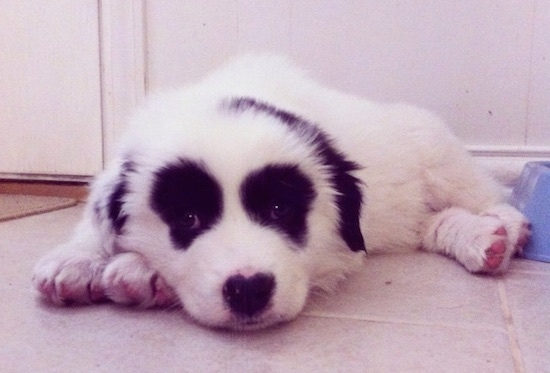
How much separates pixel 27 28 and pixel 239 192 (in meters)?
1.81

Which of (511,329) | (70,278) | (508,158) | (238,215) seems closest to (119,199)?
(70,278)

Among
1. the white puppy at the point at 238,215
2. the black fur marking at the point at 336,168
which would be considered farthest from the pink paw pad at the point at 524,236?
the black fur marking at the point at 336,168

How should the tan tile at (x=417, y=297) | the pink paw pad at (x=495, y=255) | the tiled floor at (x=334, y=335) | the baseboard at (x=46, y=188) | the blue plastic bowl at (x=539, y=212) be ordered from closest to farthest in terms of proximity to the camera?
the tiled floor at (x=334, y=335) < the tan tile at (x=417, y=297) < the pink paw pad at (x=495, y=255) < the blue plastic bowl at (x=539, y=212) < the baseboard at (x=46, y=188)

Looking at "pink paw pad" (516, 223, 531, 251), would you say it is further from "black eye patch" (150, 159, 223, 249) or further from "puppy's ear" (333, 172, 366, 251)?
"black eye patch" (150, 159, 223, 249)

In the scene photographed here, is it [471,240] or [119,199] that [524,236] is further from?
[119,199]

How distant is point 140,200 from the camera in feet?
4.37

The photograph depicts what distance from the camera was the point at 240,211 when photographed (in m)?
1.24

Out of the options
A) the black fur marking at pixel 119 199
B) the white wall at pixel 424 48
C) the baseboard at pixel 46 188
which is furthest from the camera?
the baseboard at pixel 46 188

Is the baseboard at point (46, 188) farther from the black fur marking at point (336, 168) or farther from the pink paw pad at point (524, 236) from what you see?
the pink paw pad at point (524, 236)

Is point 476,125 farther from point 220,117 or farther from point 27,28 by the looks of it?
point 27,28

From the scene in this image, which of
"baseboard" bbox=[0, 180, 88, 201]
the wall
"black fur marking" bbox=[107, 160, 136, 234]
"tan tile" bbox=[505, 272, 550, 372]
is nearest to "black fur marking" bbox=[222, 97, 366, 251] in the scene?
"black fur marking" bbox=[107, 160, 136, 234]

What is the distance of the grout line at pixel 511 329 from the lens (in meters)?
1.04

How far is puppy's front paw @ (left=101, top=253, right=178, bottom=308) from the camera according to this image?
128 centimetres

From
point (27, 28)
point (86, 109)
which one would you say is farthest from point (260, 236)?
point (27, 28)
